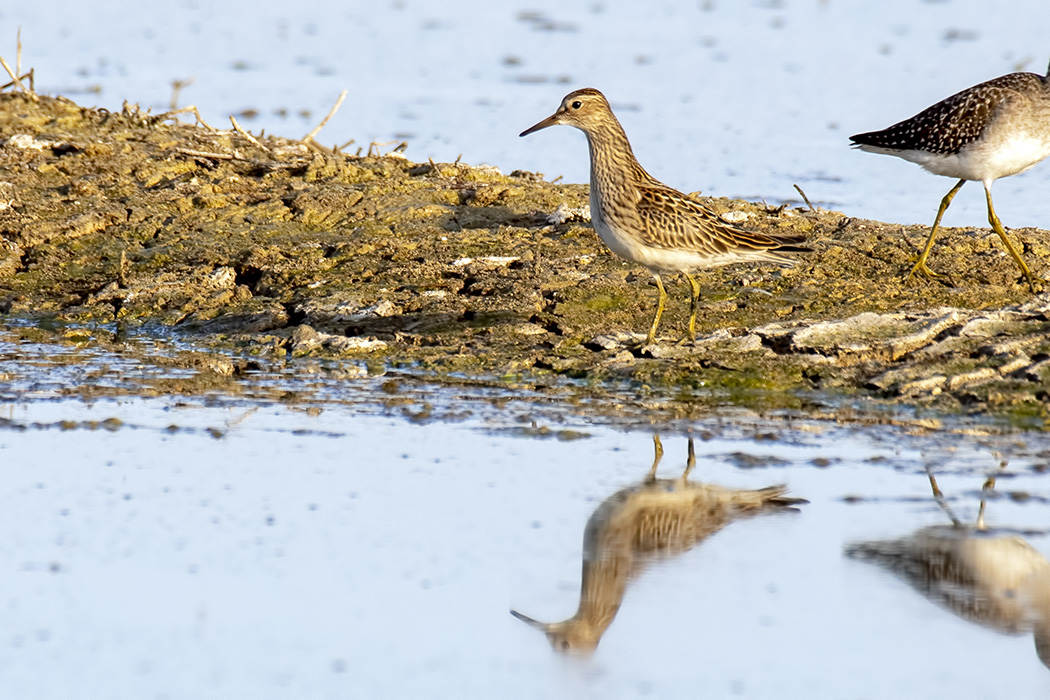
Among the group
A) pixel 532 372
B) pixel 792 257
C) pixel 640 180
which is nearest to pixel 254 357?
pixel 532 372

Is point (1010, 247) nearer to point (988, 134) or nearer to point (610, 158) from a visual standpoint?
point (988, 134)

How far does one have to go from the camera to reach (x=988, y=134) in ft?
28.2

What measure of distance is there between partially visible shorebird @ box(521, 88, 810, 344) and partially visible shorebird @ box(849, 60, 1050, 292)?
123 cm

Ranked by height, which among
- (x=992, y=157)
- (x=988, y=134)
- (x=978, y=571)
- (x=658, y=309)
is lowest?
(x=978, y=571)

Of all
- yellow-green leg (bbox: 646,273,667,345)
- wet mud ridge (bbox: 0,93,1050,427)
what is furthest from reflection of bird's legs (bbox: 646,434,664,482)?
yellow-green leg (bbox: 646,273,667,345)

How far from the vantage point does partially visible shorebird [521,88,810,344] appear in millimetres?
7703

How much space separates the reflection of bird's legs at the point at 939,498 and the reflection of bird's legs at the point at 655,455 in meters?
Result: 1.10

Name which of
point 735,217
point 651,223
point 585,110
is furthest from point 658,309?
point 735,217

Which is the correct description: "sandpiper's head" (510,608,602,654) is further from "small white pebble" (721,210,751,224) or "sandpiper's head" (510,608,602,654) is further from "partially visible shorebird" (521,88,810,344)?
"small white pebble" (721,210,751,224)

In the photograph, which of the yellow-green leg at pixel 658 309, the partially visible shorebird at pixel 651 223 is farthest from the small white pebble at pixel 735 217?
the yellow-green leg at pixel 658 309

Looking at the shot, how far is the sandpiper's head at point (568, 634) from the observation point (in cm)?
463

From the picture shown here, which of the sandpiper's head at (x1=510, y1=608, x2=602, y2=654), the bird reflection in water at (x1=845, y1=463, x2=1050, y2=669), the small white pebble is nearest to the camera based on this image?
the sandpiper's head at (x1=510, y1=608, x2=602, y2=654)

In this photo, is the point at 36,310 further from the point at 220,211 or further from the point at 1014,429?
the point at 1014,429

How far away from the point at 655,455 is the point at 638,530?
831 mm
